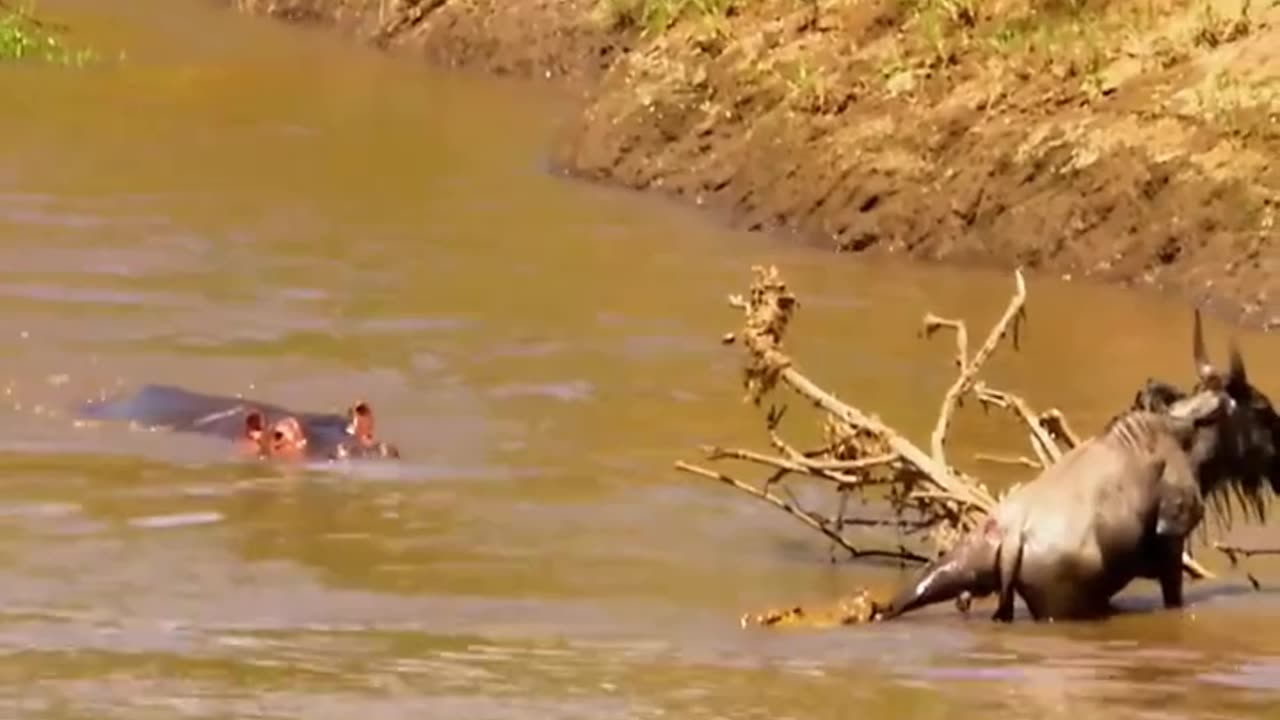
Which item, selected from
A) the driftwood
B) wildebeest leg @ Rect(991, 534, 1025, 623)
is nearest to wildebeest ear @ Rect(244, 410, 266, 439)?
the driftwood

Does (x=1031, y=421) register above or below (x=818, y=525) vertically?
above

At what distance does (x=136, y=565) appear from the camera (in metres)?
9.40

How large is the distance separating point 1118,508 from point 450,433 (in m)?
3.88

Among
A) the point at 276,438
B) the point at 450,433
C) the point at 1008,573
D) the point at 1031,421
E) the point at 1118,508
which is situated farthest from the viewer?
the point at 450,433

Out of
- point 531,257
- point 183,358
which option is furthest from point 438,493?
point 531,257

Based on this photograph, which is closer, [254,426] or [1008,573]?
[1008,573]

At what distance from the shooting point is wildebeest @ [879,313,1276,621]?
8.98 m

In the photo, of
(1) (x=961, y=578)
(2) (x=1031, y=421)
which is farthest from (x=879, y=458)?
(1) (x=961, y=578)

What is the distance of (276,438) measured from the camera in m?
11.5

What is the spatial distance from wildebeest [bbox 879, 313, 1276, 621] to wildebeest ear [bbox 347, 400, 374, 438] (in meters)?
3.03

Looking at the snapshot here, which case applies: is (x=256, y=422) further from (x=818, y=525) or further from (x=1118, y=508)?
(x=1118, y=508)

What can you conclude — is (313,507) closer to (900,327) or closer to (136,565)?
(136,565)

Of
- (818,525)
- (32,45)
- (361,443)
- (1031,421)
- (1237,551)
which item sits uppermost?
(32,45)

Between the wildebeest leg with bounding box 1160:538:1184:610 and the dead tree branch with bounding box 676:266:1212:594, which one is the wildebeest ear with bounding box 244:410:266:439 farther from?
the wildebeest leg with bounding box 1160:538:1184:610
